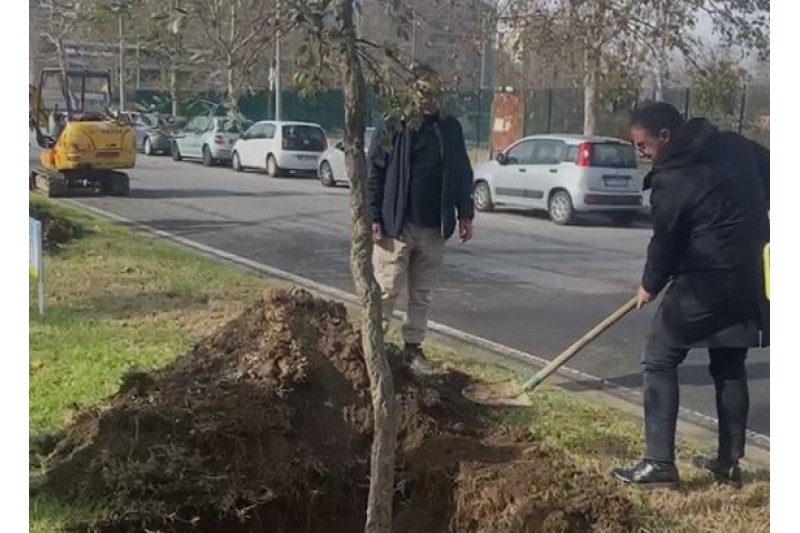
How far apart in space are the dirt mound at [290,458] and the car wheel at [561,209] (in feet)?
41.1

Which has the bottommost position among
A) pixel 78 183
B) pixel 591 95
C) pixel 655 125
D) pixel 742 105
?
pixel 78 183

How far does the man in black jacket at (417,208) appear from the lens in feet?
20.3

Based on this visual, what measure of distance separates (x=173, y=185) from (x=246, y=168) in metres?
5.44

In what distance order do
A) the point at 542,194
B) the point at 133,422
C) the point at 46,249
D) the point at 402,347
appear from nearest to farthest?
the point at 133,422
the point at 402,347
the point at 46,249
the point at 542,194

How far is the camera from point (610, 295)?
10.5 metres

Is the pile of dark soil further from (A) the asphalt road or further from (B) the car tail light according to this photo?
(B) the car tail light

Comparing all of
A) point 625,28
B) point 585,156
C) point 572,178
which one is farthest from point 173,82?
point 585,156

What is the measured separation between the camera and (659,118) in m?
4.61

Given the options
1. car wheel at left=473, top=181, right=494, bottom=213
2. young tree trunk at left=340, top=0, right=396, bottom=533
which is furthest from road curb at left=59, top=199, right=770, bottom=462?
car wheel at left=473, top=181, right=494, bottom=213

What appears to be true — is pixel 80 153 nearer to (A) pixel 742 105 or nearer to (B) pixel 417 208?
(A) pixel 742 105

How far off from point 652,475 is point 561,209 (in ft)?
43.0

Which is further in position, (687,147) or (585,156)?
(585,156)
